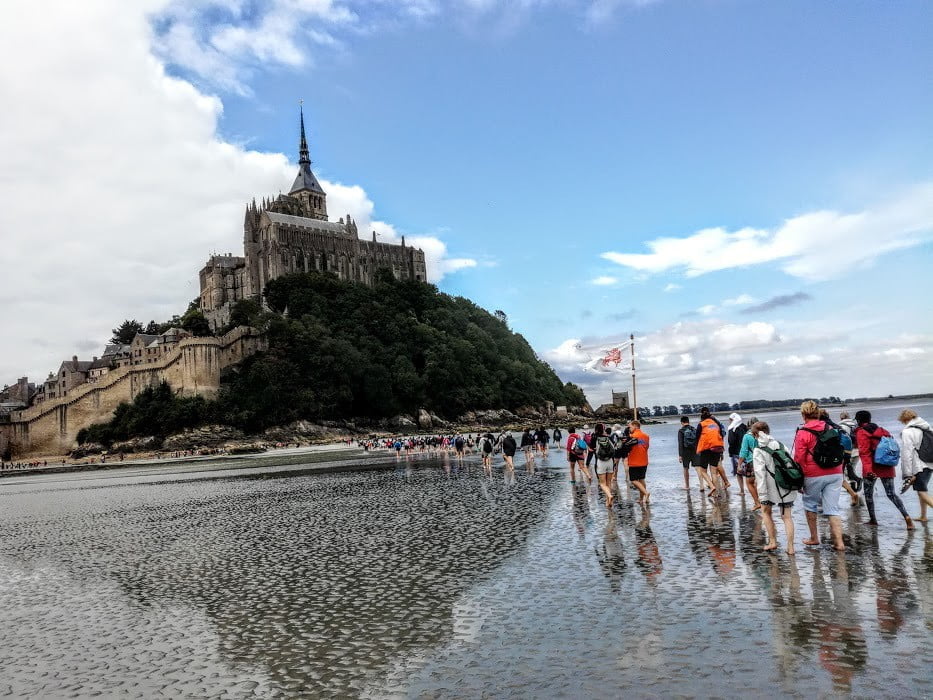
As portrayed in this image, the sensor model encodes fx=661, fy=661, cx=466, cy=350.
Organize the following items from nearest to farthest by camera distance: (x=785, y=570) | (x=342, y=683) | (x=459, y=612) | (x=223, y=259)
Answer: (x=342, y=683) → (x=459, y=612) → (x=785, y=570) → (x=223, y=259)

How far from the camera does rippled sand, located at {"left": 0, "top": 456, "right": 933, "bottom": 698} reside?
4926 millimetres

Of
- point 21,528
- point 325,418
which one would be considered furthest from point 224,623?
point 325,418

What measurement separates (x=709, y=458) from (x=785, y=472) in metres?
5.38

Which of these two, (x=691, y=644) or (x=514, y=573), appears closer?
(x=691, y=644)

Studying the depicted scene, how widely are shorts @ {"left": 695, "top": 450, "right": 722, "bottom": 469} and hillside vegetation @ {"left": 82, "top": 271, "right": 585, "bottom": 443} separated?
6981cm

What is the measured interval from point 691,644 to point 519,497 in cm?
1051

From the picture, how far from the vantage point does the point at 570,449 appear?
18.8m

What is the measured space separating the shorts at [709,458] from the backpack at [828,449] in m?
5.48

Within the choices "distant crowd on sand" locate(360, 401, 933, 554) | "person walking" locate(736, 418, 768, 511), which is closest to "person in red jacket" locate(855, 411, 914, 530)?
"distant crowd on sand" locate(360, 401, 933, 554)

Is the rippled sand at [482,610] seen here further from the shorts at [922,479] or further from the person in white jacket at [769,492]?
the shorts at [922,479]

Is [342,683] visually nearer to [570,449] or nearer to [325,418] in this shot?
[570,449]

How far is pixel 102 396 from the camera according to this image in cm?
7806

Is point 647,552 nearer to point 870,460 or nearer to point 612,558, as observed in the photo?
point 612,558

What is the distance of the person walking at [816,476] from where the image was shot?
827cm
